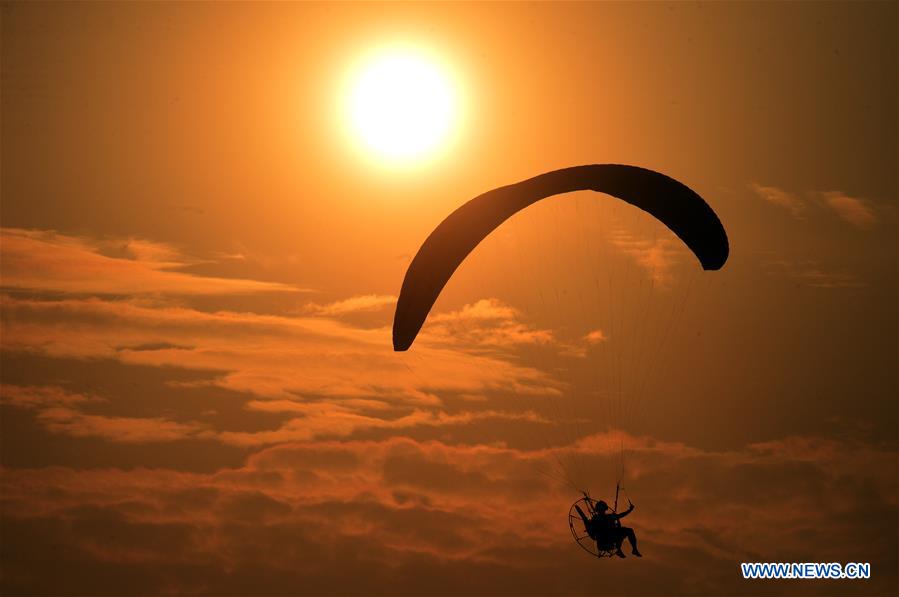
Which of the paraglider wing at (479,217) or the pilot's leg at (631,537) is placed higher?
the paraglider wing at (479,217)

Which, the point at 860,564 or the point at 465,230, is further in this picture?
the point at 860,564

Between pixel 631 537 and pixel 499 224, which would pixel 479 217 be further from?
pixel 631 537

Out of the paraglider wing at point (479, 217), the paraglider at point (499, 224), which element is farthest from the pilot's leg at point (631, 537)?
the paraglider wing at point (479, 217)

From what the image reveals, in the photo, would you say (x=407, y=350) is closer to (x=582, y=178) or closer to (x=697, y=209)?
(x=582, y=178)

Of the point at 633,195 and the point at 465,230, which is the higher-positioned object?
the point at 633,195

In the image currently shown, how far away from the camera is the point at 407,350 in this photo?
74.0 feet

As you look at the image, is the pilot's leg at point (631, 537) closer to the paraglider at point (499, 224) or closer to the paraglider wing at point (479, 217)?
the paraglider at point (499, 224)

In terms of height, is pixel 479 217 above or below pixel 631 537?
above

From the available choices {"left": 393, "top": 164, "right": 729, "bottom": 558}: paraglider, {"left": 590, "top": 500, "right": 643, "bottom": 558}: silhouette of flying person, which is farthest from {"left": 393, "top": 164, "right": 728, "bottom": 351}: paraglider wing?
{"left": 590, "top": 500, "right": 643, "bottom": 558}: silhouette of flying person

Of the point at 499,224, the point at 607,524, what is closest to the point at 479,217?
the point at 499,224

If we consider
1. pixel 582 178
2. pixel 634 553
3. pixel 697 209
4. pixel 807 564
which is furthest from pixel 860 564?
pixel 582 178

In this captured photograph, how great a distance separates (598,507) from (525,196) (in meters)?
6.78

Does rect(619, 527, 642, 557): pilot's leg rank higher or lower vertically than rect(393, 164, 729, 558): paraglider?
lower

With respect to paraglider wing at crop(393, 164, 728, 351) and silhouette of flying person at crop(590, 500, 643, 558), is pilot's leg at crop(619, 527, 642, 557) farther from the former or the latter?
paraglider wing at crop(393, 164, 728, 351)
